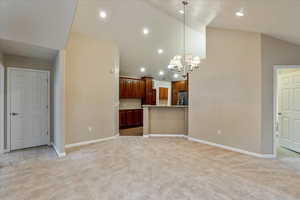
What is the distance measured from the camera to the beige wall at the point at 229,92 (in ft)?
12.4

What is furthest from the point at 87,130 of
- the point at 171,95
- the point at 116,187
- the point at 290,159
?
the point at 171,95

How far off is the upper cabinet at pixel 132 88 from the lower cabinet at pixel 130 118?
0.73 m

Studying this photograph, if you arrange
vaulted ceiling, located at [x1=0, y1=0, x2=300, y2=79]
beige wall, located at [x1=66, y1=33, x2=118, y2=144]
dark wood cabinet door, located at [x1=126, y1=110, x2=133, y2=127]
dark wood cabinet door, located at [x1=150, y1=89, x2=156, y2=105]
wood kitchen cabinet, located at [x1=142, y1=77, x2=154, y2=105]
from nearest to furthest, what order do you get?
1. vaulted ceiling, located at [x1=0, y1=0, x2=300, y2=79]
2. beige wall, located at [x1=66, y1=33, x2=118, y2=144]
3. dark wood cabinet door, located at [x1=126, y1=110, x2=133, y2=127]
4. wood kitchen cabinet, located at [x1=142, y1=77, x2=154, y2=105]
5. dark wood cabinet door, located at [x1=150, y1=89, x2=156, y2=105]

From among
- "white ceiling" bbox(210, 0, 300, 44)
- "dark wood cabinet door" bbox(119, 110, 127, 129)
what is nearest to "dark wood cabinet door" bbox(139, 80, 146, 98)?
"dark wood cabinet door" bbox(119, 110, 127, 129)

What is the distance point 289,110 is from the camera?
13.9ft

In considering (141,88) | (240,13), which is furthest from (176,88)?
(240,13)

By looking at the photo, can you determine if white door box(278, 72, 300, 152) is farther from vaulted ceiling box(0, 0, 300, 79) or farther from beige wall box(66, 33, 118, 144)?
beige wall box(66, 33, 118, 144)

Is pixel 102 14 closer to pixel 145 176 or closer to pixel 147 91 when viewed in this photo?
pixel 145 176

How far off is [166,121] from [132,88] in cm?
302

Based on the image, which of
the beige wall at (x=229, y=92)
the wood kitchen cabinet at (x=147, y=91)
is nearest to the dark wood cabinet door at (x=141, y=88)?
the wood kitchen cabinet at (x=147, y=91)

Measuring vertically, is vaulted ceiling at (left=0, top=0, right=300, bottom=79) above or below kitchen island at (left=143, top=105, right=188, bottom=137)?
above

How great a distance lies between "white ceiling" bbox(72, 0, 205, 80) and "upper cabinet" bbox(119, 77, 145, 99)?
1.52 feet

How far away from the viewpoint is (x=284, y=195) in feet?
7.20

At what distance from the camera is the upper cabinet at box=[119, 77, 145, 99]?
25.2 ft
